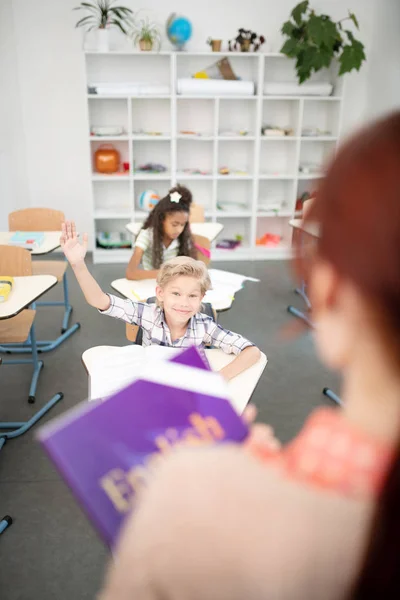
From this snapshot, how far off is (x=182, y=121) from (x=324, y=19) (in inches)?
69.9

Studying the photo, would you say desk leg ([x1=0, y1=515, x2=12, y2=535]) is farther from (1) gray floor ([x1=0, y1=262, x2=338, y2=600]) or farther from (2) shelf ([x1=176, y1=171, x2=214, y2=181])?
(2) shelf ([x1=176, y1=171, x2=214, y2=181])

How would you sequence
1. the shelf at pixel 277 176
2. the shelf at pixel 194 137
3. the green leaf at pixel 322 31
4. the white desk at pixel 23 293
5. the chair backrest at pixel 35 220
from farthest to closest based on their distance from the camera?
the shelf at pixel 277 176 → the shelf at pixel 194 137 → the green leaf at pixel 322 31 → the chair backrest at pixel 35 220 → the white desk at pixel 23 293

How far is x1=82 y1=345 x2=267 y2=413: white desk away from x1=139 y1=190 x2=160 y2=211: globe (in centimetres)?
362

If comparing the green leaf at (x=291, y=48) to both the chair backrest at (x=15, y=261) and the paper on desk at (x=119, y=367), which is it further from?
the paper on desk at (x=119, y=367)

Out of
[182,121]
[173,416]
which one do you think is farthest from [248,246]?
[173,416]

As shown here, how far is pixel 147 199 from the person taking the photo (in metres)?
5.52

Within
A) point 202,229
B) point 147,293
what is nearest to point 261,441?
point 147,293

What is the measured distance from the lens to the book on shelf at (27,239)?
11.5 feet

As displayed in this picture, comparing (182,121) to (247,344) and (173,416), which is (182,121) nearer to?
(247,344)

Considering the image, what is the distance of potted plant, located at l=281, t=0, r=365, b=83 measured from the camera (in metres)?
4.85

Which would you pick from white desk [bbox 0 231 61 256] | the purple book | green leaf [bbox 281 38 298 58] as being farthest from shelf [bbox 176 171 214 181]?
the purple book

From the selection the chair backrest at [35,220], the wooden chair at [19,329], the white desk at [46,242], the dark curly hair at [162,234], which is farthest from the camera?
the chair backrest at [35,220]

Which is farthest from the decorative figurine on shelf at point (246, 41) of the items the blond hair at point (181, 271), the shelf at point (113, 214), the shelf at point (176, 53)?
the blond hair at point (181, 271)

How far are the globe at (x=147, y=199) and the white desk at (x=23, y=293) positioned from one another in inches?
106
